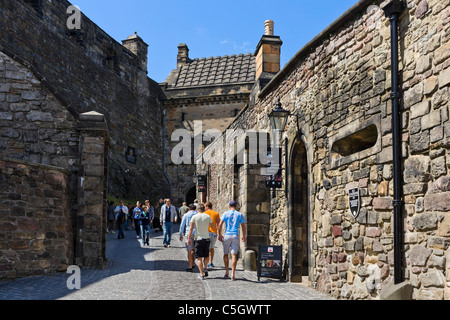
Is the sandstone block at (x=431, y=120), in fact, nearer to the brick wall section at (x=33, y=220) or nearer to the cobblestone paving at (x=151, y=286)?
the cobblestone paving at (x=151, y=286)

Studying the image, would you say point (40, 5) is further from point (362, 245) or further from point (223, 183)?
point (362, 245)

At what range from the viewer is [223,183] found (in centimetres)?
1783

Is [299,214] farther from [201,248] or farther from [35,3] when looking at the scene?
[35,3]

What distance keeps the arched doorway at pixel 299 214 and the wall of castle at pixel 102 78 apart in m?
12.4

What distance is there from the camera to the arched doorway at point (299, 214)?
10031 mm

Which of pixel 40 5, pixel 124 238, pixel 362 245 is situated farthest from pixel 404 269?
pixel 40 5

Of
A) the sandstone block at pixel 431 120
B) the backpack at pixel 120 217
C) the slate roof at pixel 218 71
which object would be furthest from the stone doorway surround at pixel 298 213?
the slate roof at pixel 218 71

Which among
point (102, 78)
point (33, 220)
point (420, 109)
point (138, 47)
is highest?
point (138, 47)

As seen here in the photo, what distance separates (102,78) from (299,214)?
22.1 meters

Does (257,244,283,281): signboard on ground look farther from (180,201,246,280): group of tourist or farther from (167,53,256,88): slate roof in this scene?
(167,53,256,88): slate roof

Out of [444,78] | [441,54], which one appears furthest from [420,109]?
[441,54]

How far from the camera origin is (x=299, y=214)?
10.1 meters

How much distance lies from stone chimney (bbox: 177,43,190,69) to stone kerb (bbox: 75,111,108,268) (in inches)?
1271

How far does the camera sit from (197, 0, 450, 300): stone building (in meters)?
5.49
